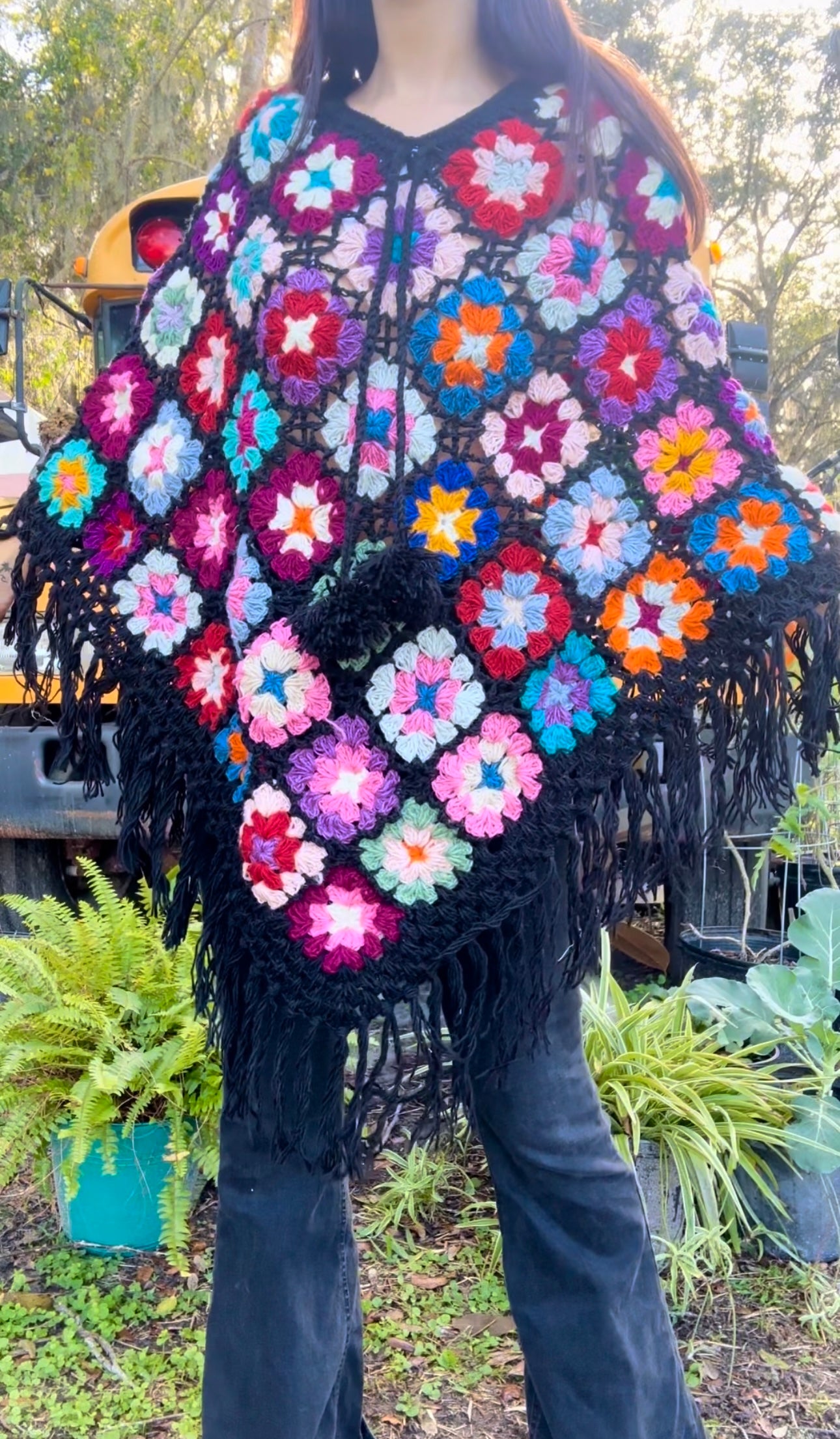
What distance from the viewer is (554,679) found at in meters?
1.15

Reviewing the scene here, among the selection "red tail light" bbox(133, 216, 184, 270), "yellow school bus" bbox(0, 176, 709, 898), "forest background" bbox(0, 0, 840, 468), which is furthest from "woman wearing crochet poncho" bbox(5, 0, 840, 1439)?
"forest background" bbox(0, 0, 840, 468)

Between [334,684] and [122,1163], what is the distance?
1186 millimetres

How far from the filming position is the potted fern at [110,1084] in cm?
183

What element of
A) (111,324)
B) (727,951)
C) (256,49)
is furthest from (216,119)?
(727,951)

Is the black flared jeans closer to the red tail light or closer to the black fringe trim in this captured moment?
the black fringe trim

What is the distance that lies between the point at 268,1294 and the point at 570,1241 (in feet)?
1.09

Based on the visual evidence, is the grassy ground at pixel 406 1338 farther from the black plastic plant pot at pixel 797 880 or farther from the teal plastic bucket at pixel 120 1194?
the black plastic plant pot at pixel 797 880

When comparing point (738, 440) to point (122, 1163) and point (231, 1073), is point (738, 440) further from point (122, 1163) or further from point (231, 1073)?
point (122, 1163)

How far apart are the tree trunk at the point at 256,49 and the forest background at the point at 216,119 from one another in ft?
0.07

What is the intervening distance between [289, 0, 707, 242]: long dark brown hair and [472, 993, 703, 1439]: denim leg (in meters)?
0.89

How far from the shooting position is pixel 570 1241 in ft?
3.87

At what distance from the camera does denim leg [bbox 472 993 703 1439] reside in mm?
1170

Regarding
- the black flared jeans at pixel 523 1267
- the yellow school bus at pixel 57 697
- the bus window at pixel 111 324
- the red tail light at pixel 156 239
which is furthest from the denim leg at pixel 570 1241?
the bus window at pixel 111 324

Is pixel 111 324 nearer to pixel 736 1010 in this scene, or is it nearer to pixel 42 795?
pixel 42 795
